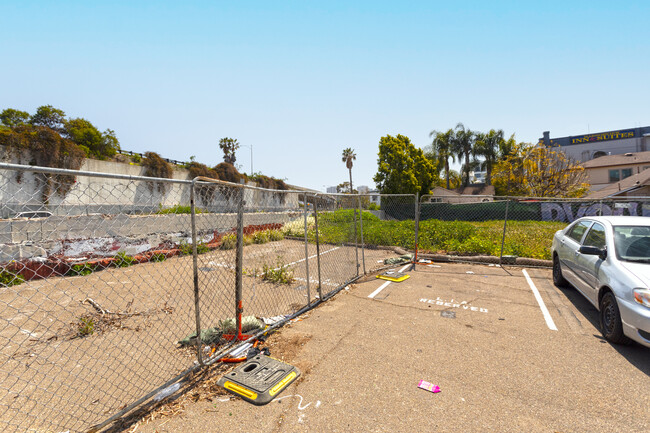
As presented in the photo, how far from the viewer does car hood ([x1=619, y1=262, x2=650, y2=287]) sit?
12.3ft

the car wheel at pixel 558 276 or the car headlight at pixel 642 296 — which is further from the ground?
the car headlight at pixel 642 296

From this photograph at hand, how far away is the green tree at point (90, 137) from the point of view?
20.6m

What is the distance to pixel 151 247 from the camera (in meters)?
9.57

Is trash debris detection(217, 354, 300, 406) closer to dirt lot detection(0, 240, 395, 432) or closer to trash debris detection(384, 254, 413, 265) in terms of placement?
dirt lot detection(0, 240, 395, 432)

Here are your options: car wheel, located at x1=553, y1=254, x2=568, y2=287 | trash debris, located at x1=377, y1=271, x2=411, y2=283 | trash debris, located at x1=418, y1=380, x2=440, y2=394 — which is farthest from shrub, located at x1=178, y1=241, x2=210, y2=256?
car wheel, located at x1=553, y1=254, x2=568, y2=287

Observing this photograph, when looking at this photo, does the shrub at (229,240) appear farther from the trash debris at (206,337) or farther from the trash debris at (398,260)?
the trash debris at (398,260)

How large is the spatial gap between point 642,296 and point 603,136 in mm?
73011

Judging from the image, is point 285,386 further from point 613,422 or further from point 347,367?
point 613,422

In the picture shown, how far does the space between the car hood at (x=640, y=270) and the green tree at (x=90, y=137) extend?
84.0 feet

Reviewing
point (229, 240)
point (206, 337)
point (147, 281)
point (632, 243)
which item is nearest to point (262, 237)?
point (229, 240)

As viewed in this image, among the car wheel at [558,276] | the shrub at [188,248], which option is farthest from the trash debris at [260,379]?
the car wheel at [558,276]

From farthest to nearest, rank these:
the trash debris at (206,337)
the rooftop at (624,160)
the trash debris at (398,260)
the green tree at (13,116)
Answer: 1. the rooftop at (624,160)
2. the green tree at (13,116)
3. the trash debris at (398,260)
4. the trash debris at (206,337)

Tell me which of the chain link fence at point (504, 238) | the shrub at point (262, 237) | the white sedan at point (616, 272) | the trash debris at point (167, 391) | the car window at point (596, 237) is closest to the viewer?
the trash debris at point (167, 391)

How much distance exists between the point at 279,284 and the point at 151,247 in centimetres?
503
